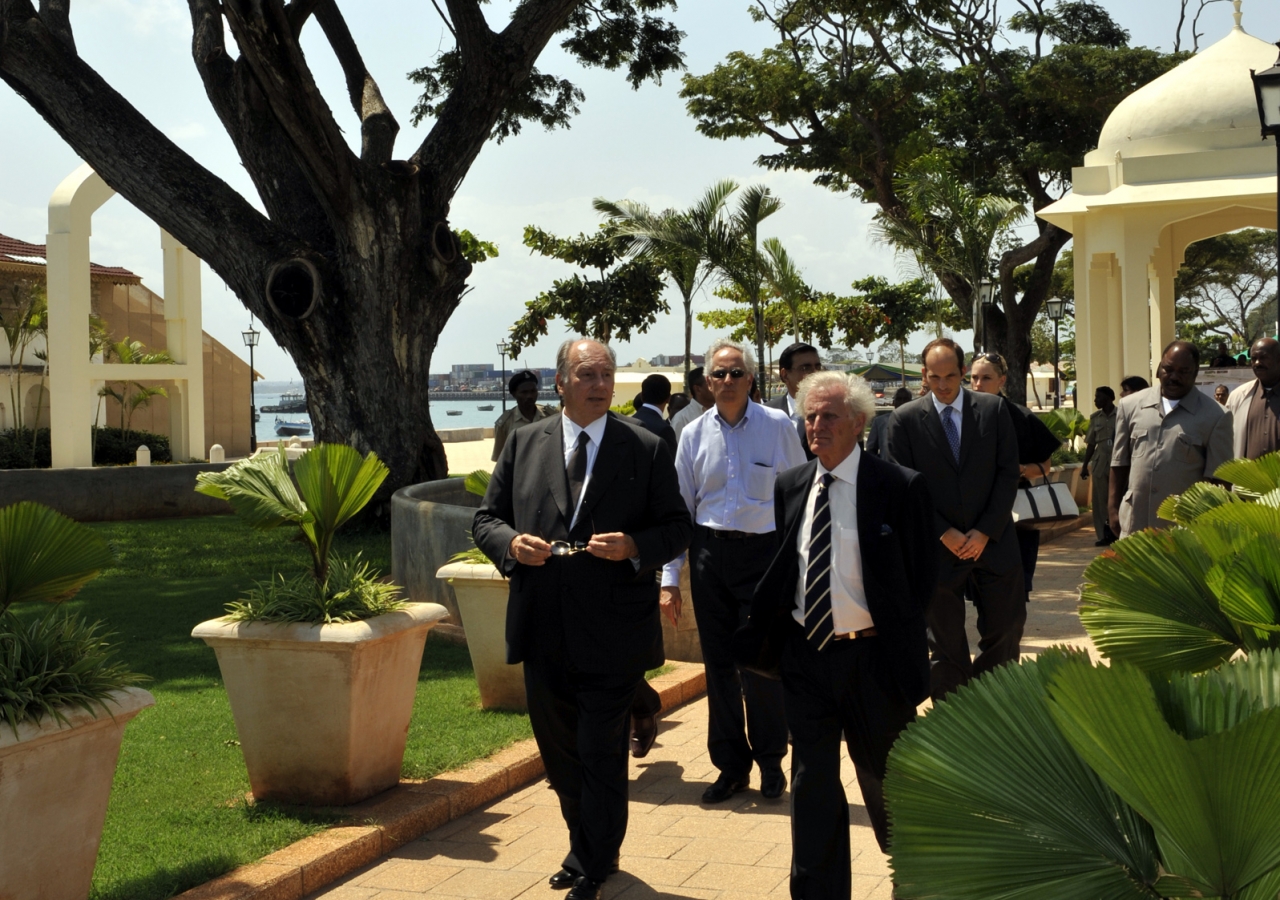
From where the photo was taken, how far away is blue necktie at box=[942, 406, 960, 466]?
18.7 feet

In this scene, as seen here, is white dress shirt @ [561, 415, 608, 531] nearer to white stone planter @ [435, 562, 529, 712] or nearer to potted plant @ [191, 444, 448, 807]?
potted plant @ [191, 444, 448, 807]

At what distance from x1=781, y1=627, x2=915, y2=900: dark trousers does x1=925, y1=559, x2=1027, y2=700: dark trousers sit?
186 centimetres

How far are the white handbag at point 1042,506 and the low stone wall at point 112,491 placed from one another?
15734 mm

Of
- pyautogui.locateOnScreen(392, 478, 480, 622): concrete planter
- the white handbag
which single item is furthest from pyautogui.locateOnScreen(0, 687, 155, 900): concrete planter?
pyautogui.locateOnScreen(392, 478, 480, 622): concrete planter

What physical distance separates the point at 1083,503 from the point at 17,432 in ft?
71.1

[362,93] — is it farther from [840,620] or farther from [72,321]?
[840,620]

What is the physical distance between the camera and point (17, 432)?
27.5 metres

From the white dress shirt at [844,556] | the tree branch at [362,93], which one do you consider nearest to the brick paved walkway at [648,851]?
the white dress shirt at [844,556]

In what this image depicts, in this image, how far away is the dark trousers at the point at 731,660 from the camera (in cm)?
556

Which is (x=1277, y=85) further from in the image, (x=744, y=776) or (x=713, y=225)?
(x=713, y=225)

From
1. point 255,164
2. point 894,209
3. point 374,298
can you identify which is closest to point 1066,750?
point 374,298

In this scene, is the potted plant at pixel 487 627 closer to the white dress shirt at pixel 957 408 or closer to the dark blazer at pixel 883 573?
the white dress shirt at pixel 957 408

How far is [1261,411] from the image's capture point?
7.42 metres

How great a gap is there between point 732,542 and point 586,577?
122 cm
